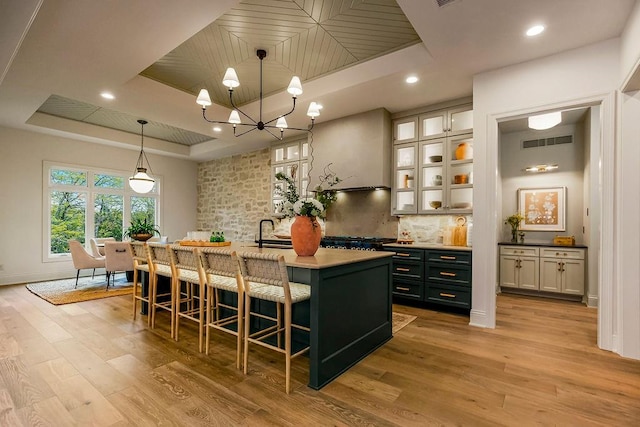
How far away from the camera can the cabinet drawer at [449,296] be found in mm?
3814

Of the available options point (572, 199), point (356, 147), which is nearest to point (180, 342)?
→ point (356, 147)

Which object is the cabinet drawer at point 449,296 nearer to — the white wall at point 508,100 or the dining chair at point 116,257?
the white wall at point 508,100

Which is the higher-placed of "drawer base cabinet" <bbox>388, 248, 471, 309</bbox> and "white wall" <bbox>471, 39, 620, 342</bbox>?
"white wall" <bbox>471, 39, 620, 342</bbox>

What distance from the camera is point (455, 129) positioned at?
14.1ft

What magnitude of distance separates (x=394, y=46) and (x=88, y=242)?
6.97 metres

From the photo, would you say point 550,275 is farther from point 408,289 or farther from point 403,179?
point 403,179

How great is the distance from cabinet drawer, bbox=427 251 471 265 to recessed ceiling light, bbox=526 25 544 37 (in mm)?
2342

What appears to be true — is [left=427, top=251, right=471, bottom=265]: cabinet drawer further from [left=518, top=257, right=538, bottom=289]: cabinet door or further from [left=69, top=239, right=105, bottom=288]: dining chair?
[left=69, top=239, right=105, bottom=288]: dining chair

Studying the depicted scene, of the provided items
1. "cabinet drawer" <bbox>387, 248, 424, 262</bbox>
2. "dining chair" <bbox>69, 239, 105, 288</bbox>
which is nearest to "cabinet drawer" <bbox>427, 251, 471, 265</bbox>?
"cabinet drawer" <bbox>387, 248, 424, 262</bbox>

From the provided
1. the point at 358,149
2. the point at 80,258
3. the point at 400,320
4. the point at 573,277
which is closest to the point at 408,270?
the point at 400,320

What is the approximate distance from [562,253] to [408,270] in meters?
2.53

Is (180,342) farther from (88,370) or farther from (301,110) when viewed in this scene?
(301,110)

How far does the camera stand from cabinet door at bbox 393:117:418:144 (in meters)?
4.65

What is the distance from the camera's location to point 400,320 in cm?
371
